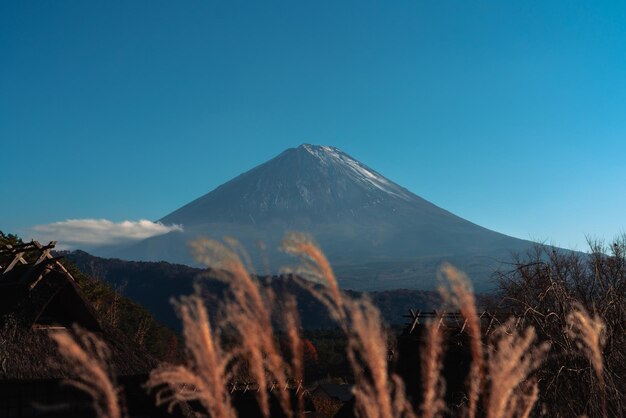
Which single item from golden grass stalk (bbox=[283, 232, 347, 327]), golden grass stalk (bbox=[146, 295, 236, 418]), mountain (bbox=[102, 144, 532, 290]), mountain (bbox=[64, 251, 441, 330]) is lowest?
mountain (bbox=[64, 251, 441, 330])

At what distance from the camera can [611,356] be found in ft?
16.9

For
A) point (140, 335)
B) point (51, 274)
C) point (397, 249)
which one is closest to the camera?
point (51, 274)

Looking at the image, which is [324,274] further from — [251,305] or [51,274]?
[51,274]

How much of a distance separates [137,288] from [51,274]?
69277 mm

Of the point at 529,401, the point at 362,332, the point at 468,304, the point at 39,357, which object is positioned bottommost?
the point at 39,357

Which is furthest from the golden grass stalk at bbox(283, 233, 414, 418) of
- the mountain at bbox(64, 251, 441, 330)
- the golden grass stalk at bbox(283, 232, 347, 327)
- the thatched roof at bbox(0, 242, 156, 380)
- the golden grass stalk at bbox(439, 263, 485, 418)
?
the mountain at bbox(64, 251, 441, 330)

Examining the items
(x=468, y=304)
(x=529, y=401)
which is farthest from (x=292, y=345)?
(x=529, y=401)

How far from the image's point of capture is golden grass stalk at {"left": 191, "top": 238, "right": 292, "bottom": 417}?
2844 mm

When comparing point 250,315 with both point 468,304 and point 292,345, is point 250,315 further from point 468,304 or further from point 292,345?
point 468,304

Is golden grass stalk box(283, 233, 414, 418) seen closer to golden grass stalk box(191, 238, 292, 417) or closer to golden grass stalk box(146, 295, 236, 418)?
golden grass stalk box(191, 238, 292, 417)

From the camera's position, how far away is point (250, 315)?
3100 mm

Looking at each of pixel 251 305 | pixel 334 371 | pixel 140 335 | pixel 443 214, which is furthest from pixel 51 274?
pixel 443 214

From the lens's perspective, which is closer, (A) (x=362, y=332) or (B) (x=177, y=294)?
(A) (x=362, y=332)

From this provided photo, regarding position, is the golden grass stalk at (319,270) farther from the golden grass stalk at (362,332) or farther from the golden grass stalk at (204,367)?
the golden grass stalk at (204,367)
